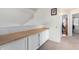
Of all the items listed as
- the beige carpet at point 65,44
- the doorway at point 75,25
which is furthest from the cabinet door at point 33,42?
the doorway at point 75,25

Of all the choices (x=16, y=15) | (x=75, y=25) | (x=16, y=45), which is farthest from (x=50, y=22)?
(x=16, y=45)

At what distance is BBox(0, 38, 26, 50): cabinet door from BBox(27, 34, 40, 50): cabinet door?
0.45 feet

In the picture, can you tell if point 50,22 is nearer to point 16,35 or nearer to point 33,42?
point 33,42

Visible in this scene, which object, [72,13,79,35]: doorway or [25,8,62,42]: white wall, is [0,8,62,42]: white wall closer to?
[25,8,62,42]: white wall

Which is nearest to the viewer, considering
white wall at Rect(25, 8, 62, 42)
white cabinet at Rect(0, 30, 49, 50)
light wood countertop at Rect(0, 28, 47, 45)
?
light wood countertop at Rect(0, 28, 47, 45)

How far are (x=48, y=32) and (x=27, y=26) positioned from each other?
1.41 ft

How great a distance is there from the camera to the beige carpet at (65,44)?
77.9 inches

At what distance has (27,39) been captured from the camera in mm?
1974

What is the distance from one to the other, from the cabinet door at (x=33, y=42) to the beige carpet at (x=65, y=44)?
12 cm

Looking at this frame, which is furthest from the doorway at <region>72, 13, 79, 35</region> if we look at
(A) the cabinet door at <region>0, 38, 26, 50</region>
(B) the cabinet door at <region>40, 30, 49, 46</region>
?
(A) the cabinet door at <region>0, 38, 26, 50</region>

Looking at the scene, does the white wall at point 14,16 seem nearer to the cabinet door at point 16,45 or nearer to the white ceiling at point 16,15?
the white ceiling at point 16,15

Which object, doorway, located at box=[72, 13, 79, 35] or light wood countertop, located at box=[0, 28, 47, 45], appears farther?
doorway, located at box=[72, 13, 79, 35]

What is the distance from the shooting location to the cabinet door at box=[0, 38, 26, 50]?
167cm

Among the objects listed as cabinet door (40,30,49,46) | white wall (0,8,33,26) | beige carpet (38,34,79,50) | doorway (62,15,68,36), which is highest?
white wall (0,8,33,26)
